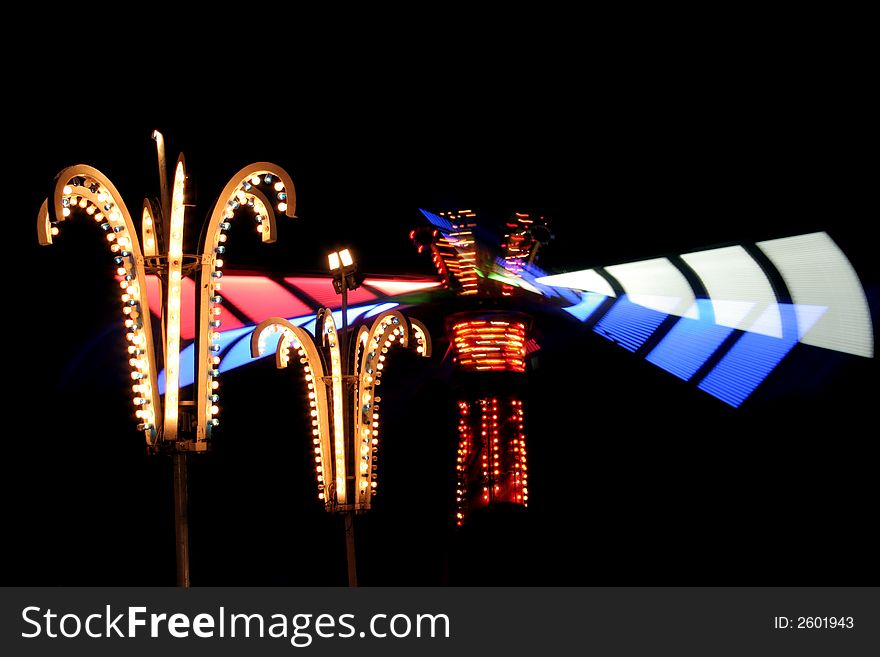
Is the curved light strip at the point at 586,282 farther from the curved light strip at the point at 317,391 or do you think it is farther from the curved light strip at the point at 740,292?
the curved light strip at the point at 317,391

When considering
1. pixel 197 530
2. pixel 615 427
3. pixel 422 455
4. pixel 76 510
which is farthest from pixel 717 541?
pixel 76 510

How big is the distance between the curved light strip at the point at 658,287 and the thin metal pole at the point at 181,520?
10.9m

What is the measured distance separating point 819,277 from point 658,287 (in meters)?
2.40

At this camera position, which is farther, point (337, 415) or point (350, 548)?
point (350, 548)

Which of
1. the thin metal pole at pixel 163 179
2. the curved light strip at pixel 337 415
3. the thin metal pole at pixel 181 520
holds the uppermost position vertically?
the thin metal pole at pixel 163 179

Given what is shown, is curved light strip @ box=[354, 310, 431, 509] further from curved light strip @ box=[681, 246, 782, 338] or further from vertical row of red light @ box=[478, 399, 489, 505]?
curved light strip @ box=[681, 246, 782, 338]

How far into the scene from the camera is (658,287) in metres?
18.8

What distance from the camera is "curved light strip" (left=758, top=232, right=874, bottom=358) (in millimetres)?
17938

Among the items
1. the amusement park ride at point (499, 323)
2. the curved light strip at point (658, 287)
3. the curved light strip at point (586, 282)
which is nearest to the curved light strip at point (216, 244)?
the amusement park ride at point (499, 323)

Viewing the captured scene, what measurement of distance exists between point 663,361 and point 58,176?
12109mm

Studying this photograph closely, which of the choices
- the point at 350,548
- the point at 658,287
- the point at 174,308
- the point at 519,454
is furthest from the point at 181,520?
the point at 658,287

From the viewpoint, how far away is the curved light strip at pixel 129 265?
8.92 m

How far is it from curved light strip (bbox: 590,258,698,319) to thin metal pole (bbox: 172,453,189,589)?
10914mm

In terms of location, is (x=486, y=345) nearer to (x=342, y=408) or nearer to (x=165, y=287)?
(x=342, y=408)
